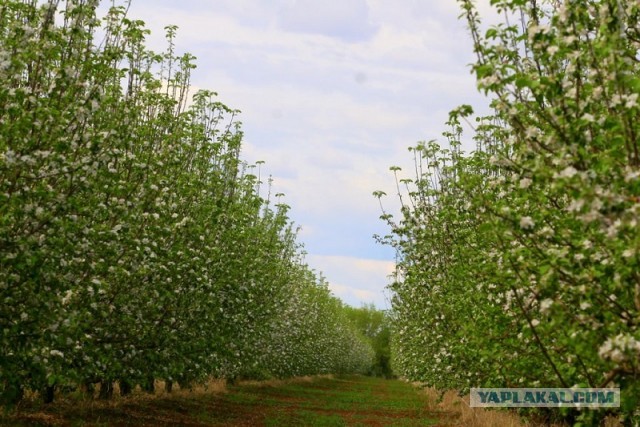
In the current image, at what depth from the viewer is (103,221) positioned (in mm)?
14805

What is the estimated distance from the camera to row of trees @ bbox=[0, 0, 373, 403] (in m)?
11.2

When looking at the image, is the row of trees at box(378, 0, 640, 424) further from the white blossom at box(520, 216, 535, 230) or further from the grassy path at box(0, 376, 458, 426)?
the grassy path at box(0, 376, 458, 426)

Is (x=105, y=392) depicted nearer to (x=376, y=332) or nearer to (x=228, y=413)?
(x=228, y=413)

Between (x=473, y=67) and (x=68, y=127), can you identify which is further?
(x=68, y=127)

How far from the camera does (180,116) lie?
20422 millimetres

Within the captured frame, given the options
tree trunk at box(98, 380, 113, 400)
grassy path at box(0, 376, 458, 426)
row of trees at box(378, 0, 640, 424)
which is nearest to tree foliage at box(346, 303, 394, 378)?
grassy path at box(0, 376, 458, 426)

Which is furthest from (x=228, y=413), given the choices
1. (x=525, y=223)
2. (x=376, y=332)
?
(x=376, y=332)

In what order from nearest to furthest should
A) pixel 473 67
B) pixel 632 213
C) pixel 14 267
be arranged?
pixel 632 213 → pixel 473 67 → pixel 14 267

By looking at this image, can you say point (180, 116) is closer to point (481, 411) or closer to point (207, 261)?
point (207, 261)

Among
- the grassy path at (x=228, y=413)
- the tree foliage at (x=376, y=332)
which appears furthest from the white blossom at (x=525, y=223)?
the tree foliage at (x=376, y=332)

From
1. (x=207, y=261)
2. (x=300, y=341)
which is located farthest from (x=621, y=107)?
(x=300, y=341)

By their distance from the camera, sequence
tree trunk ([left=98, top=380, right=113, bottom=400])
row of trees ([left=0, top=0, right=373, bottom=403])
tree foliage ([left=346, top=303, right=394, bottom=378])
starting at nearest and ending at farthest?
row of trees ([left=0, top=0, right=373, bottom=403]) → tree trunk ([left=98, top=380, right=113, bottom=400]) → tree foliage ([left=346, top=303, right=394, bottom=378])

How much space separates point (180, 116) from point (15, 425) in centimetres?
984

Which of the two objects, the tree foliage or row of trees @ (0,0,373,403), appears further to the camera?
the tree foliage
